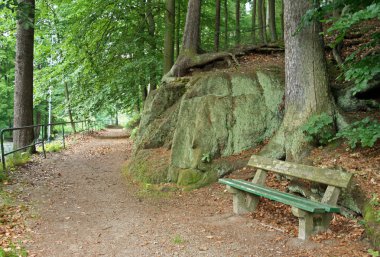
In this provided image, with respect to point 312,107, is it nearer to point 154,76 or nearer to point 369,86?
point 369,86

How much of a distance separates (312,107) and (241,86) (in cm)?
252

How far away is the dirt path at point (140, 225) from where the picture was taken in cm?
451

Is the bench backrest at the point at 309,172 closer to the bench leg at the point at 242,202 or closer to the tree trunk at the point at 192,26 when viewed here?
the bench leg at the point at 242,202

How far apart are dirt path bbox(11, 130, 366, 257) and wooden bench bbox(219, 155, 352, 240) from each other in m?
0.24

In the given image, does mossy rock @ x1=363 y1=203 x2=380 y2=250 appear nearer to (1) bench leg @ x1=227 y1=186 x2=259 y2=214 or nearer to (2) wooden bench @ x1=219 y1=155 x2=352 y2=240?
(2) wooden bench @ x1=219 y1=155 x2=352 y2=240

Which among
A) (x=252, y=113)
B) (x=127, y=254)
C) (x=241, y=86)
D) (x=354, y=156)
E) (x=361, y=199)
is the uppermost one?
(x=241, y=86)

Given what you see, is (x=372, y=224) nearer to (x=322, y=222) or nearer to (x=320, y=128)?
(x=322, y=222)

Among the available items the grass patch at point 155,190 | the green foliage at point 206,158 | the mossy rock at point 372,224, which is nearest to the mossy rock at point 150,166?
the grass patch at point 155,190

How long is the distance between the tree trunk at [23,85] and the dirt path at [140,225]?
2087 mm

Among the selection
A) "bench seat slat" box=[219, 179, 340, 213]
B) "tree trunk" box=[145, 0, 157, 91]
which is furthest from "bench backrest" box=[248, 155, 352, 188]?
"tree trunk" box=[145, 0, 157, 91]

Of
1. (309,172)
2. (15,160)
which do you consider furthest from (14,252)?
(15,160)

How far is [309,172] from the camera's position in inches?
196

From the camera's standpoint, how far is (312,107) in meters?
6.38

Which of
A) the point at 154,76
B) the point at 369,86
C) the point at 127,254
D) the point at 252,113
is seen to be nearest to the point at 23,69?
the point at 154,76
